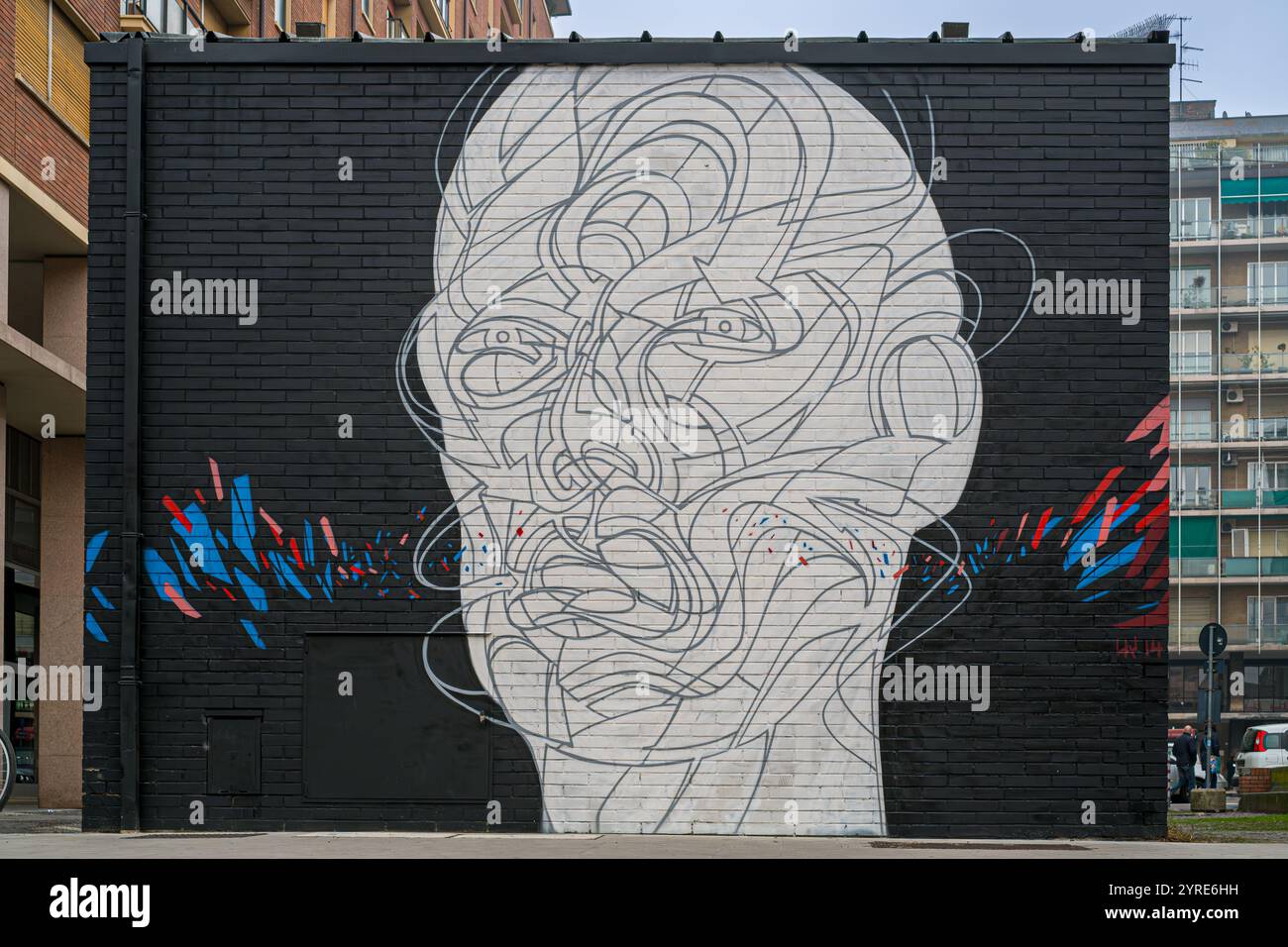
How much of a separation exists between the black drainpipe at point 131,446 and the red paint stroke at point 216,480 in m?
0.62

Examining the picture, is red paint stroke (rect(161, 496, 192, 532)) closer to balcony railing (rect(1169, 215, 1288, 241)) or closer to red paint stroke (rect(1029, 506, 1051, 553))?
red paint stroke (rect(1029, 506, 1051, 553))

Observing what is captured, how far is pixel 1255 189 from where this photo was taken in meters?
57.3

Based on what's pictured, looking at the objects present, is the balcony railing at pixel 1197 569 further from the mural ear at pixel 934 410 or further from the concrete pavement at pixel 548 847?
the mural ear at pixel 934 410

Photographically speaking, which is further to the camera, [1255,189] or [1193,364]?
[1255,189]

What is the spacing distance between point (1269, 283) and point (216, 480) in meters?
54.4

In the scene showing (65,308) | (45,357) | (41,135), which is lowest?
(45,357)

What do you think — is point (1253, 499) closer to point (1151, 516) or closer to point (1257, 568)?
point (1257, 568)

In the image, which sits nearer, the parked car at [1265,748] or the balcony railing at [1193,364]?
the parked car at [1265,748]

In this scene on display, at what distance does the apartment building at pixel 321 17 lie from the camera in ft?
67.6

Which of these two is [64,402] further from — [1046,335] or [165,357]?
[1046,335]

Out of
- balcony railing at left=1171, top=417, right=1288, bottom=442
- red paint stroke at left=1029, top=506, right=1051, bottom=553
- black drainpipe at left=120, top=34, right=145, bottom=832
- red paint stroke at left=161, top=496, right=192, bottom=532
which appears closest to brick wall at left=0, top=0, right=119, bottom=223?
black drainpipe at left=120, top=34, right=145, bottom=832

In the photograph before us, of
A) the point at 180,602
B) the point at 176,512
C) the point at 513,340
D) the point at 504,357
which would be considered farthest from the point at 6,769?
the point at 513,340

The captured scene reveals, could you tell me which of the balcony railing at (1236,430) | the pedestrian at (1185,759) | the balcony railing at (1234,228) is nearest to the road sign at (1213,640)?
the pedestrian at (1185,759)
